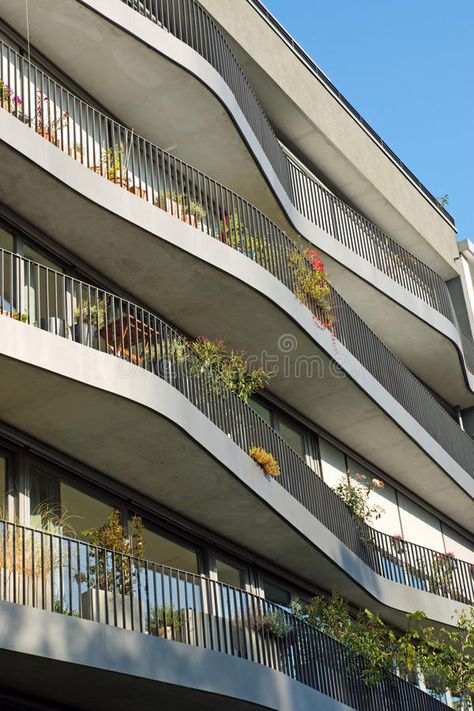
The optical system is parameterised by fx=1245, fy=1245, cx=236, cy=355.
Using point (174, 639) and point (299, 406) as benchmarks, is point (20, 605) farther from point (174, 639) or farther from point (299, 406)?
point (299, 406)

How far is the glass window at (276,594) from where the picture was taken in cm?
2275

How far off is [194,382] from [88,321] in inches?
77.4

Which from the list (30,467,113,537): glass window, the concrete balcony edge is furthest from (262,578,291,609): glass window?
the concrete balcony edge

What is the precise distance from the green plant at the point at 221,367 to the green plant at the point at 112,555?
112 inches

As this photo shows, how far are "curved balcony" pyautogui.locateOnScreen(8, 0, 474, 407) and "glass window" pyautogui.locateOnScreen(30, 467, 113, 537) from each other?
25.6 feet

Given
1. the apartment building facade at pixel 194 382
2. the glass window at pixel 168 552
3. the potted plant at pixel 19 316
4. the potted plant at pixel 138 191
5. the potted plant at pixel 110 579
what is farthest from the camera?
the potted plant at pixel 138 191

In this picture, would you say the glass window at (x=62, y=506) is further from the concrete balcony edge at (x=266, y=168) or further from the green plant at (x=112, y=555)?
the concrete balcony edge at (x=266, y=168)

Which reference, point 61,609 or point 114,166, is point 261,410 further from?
point 61,609

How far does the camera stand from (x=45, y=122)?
20047mm

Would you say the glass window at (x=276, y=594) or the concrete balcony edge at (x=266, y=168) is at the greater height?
the concrete balcony edge at (x=266, y=168)

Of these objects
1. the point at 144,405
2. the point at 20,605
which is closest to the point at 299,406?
the point at 144,405

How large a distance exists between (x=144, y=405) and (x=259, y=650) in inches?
172

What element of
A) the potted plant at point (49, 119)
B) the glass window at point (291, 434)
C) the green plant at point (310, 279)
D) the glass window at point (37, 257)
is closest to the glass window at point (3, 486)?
the glass window at point (37, 257)

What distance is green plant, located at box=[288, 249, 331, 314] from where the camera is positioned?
947 inches
